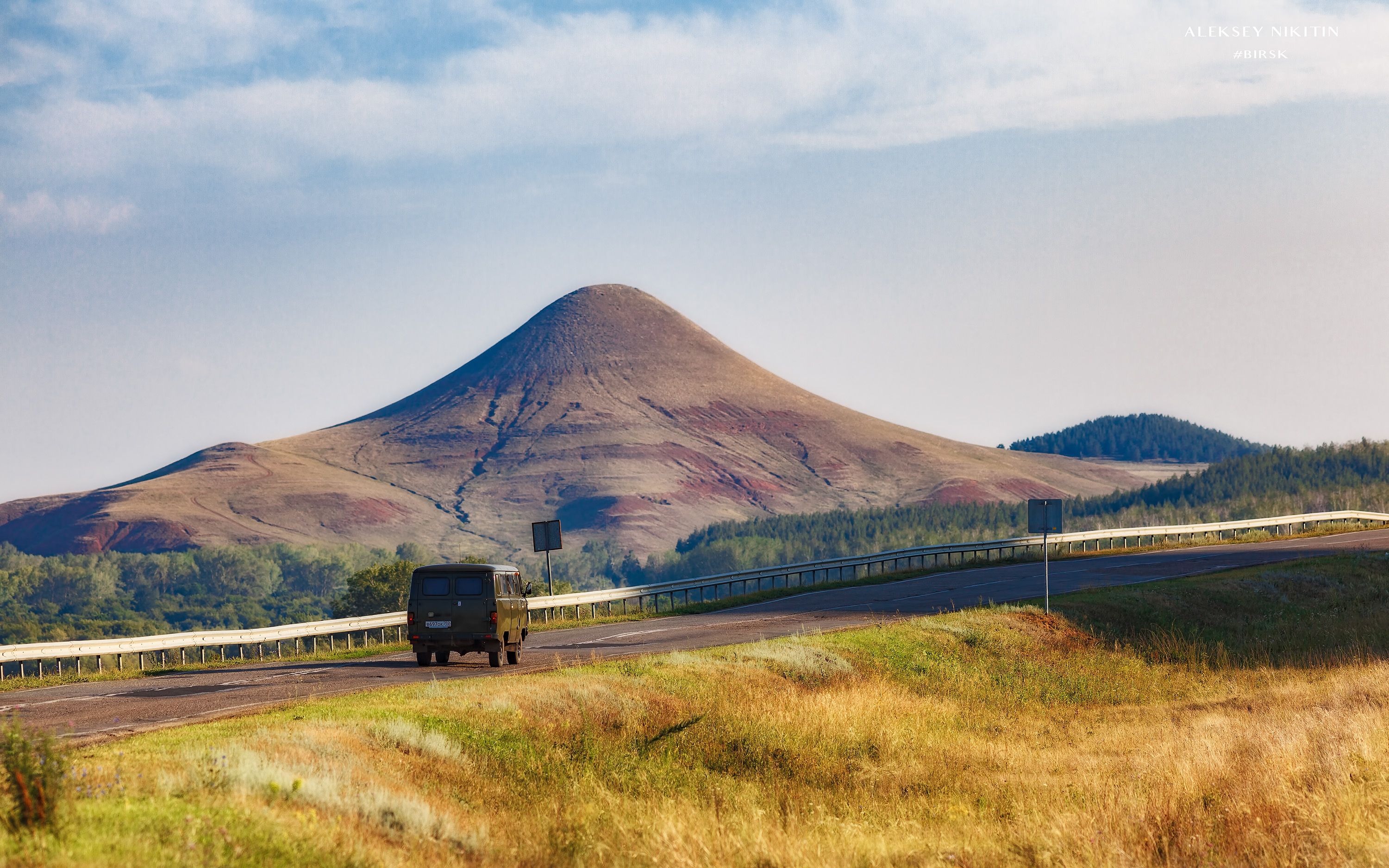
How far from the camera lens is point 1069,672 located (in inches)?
1115

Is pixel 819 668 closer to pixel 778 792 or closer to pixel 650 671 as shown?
pixel 650 671

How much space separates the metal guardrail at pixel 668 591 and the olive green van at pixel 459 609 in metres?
5.68

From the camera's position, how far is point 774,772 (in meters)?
16.4

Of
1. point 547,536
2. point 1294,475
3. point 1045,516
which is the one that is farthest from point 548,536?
point 1294,475

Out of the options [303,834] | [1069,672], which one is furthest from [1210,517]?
[303,834]

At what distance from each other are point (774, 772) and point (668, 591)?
27.3 metres

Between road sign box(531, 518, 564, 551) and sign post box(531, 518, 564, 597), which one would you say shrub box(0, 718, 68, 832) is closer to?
sign post box(531, 518, 564, 597)

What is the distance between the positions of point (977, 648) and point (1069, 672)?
2197 mm

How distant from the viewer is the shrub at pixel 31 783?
8.21 m

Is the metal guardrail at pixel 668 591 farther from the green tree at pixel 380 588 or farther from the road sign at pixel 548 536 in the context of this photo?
the green tree at pixel 380 588

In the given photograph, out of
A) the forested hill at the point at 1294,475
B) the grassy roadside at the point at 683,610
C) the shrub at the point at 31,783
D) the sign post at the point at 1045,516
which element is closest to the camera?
the shrub at the point at 31,783

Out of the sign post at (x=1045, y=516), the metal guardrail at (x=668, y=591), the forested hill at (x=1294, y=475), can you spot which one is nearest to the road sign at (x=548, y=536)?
the metal guardrail at (x=668, y=591)

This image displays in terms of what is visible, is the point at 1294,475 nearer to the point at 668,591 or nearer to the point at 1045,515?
the point at 668,591

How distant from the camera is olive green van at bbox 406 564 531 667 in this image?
22.5 m
